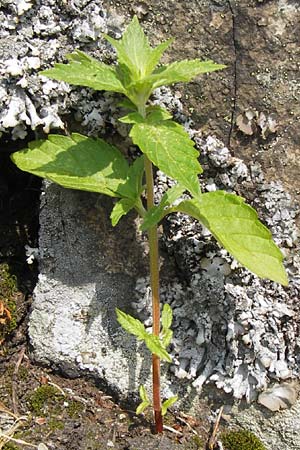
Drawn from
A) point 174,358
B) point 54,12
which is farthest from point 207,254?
point 54,12

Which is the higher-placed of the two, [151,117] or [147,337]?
[151,117]

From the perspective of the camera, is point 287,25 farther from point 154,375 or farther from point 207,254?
point 154,375

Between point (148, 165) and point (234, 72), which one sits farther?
point (234, 72)

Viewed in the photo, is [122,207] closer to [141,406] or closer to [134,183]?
[134,183]

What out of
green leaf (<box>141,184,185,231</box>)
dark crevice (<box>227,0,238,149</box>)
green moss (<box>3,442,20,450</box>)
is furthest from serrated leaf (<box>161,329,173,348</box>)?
dark crevice (<box>227,0,238,149</box>)

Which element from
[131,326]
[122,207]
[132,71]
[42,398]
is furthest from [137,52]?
[42,398]

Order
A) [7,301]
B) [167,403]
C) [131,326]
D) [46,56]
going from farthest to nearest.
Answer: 1. [7,301]
2. [46,56]
3. [167,403]
4. [131,326]

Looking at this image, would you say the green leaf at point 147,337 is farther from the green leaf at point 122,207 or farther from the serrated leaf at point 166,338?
the green leaf at point 122,207

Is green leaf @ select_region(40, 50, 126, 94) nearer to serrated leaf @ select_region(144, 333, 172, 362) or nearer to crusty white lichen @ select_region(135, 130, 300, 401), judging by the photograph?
crusty white lichen @ select_region(135, 130, 300, 401)
